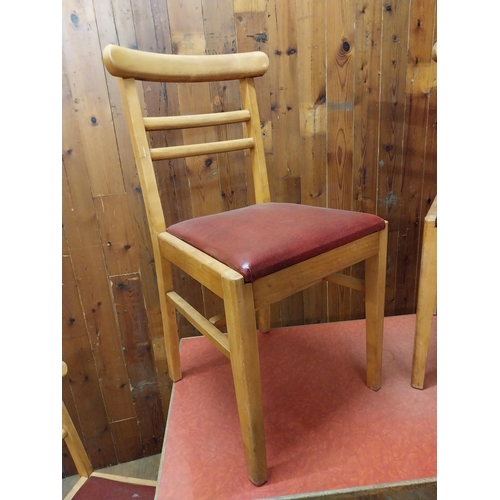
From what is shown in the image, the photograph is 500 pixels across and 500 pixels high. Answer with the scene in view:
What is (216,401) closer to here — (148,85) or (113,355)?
(113,355)

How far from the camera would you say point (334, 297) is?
1.35 metres

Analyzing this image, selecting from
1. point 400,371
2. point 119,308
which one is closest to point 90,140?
point 119,308

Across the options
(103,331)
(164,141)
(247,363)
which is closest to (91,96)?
(164,141)

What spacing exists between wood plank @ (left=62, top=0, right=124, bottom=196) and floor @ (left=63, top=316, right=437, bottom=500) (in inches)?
24.6

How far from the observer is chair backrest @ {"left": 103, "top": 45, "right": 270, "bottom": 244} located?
0.80 metres

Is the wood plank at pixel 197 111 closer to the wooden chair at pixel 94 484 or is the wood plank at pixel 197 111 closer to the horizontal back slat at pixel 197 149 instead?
the horizontal back slat at pixel 197 149

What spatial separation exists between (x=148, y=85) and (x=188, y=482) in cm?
102

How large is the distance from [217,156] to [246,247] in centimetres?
60

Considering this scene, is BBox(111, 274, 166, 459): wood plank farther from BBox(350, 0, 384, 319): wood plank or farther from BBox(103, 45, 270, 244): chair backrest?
BBox(350, 0, 384, 319): wood plank

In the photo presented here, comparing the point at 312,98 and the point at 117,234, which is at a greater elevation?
the point at 312,98

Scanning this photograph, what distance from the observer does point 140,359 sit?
4.33ft

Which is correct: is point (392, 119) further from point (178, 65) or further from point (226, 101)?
point (178, 65)

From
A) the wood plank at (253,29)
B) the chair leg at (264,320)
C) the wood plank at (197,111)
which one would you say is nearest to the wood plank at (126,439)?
the wood plank at (197,111)

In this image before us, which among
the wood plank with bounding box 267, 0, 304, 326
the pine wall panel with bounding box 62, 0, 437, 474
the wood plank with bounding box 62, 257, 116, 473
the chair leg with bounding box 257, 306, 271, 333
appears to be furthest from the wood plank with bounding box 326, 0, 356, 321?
the wood plank with bounding box 62, 257, 116, 473
